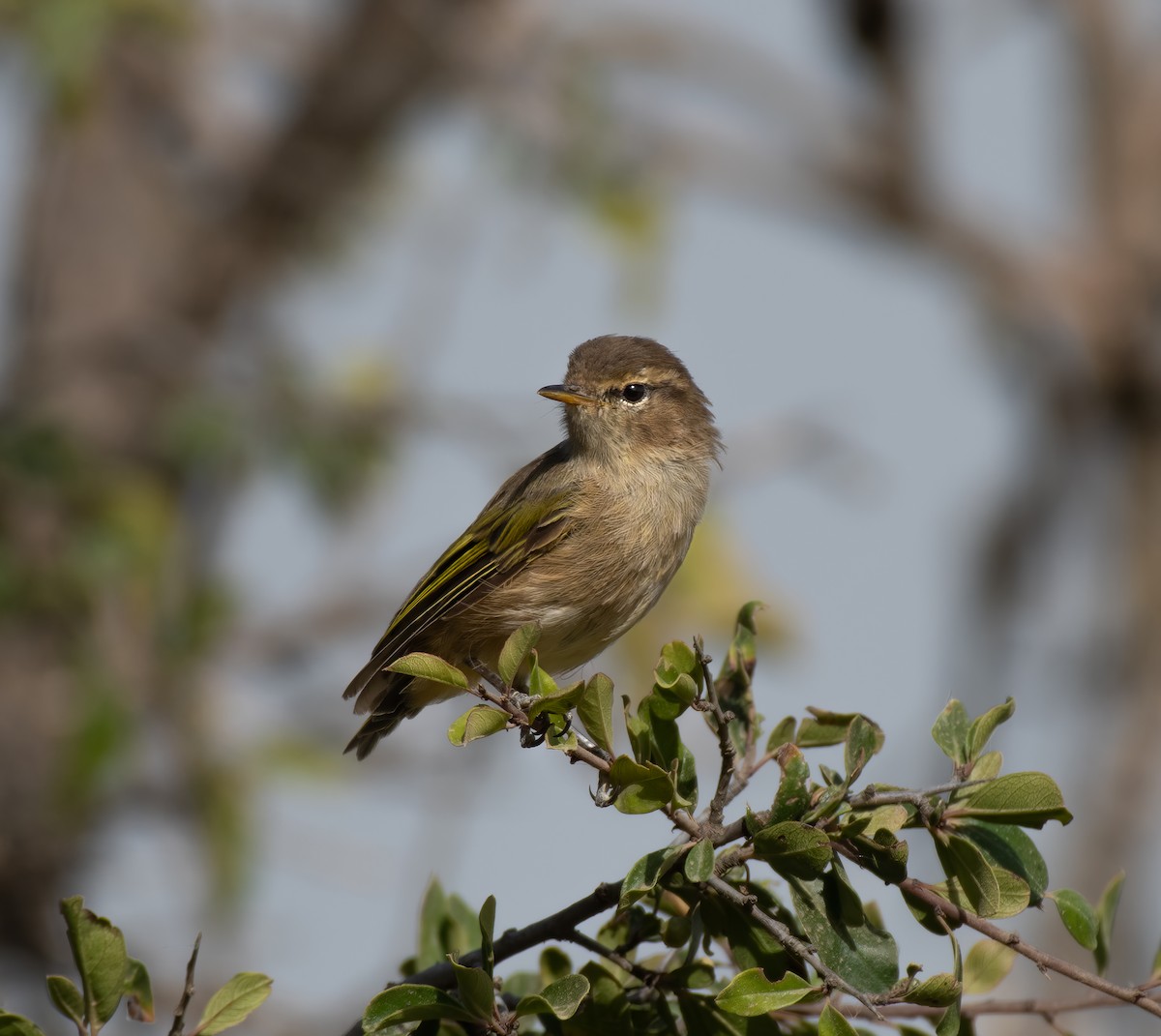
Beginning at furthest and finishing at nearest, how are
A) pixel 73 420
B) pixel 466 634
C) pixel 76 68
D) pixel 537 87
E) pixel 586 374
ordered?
pixel 73 420 < pixel 537 87 < pixel 76 68 < pixel 586 374 < pixel 466 634

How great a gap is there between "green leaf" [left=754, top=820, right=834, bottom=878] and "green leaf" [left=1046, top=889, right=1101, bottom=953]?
47 cm

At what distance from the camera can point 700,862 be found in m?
2.73

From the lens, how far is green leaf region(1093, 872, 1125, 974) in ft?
10.2

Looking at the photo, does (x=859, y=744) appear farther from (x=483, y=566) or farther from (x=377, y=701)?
(x=483, y=566)

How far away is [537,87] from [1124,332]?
285 inches

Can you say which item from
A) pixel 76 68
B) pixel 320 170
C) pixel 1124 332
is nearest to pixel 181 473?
Result: pixel 320 170

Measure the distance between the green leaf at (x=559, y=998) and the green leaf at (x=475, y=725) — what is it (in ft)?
1.60

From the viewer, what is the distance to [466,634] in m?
4.84

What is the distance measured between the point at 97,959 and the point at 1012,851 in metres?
1.64

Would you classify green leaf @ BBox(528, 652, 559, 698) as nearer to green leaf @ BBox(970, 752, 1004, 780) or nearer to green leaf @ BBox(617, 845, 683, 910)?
green leaf @ BBox(617, 845, 683, 910)

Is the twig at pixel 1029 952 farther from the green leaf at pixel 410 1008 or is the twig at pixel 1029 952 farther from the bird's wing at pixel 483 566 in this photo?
the bird's wing at pixel 483 566

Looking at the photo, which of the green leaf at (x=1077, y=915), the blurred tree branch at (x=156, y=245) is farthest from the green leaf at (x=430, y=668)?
the blurred tree branch at (x=156, y=245)

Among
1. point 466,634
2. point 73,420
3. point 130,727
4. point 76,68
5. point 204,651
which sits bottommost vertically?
point 466,634

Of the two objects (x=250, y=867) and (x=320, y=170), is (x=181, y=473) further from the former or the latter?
(x=250, y=867)
